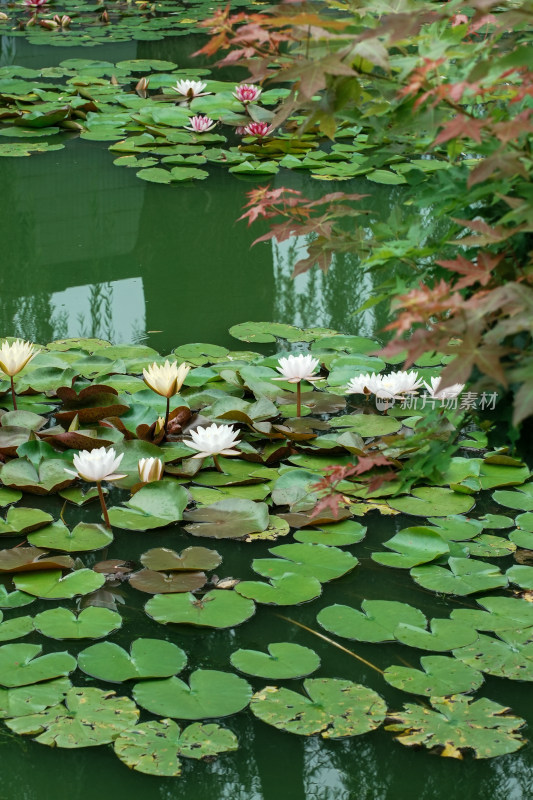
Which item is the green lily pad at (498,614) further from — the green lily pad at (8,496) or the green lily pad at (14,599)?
the green lily pad at (8,496)

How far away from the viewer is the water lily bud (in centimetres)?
196

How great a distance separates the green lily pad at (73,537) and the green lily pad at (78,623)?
0.19 meters

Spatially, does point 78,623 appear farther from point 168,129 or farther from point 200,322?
point 168,129

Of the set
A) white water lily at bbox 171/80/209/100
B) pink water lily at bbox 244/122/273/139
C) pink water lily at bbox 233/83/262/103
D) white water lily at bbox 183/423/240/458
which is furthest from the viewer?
white water lily at bbox 171/80/209/100

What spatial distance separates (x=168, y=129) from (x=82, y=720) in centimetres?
403

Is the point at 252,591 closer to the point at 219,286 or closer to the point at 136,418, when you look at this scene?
A: the point at 136,418

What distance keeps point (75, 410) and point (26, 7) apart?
6.86 meters

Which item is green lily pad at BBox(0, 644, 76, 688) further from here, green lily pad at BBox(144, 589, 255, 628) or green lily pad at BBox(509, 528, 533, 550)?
green lily pad at BBox(509, 528, 533, 550)

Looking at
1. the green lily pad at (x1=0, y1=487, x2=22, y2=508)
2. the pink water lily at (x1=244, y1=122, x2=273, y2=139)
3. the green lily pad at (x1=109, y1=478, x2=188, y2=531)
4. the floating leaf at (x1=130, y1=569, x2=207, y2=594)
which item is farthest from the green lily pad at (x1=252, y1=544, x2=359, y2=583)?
the pink water lily at (x1=244, y1=122, x2=273, y2=139)

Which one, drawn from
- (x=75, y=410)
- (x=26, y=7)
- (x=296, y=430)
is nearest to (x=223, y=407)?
(x=296, y=430)

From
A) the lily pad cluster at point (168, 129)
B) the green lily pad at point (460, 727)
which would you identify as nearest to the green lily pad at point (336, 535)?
the green lily pad at point (460, 727)

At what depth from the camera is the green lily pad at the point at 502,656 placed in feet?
4.81

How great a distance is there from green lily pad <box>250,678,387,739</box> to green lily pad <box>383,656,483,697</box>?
0.05 metres

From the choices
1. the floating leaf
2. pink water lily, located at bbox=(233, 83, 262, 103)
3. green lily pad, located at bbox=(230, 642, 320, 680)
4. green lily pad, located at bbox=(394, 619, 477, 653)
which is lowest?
green lily pad, located at bbox=(230, 642, 320, 680)
